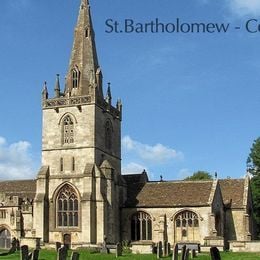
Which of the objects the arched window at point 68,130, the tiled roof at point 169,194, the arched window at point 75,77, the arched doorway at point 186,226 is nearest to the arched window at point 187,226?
the arched doorway at point 186,226

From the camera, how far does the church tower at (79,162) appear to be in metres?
58.7

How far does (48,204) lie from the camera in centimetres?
6088

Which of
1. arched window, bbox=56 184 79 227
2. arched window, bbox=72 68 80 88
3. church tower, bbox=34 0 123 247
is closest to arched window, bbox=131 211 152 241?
church tower, bbox=34 0 123 247

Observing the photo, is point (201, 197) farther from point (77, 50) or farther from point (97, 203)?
point (77, 50)

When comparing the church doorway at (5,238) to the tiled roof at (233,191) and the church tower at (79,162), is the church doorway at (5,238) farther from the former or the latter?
the tiled roof at (233,191)

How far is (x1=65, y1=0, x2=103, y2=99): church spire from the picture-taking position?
63625mm

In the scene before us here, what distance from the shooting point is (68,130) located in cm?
6250

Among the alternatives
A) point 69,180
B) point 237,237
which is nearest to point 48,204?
point 69,180

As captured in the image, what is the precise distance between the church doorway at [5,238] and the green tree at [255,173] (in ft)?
93.8

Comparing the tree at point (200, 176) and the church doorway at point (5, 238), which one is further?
the tree at point (200, 176)

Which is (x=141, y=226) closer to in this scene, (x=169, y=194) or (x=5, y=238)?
(x=169, y=194)

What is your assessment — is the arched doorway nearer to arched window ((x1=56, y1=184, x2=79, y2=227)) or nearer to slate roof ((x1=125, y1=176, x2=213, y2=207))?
slate roof ((x1=125, y1=176, x2=213, y2=207))

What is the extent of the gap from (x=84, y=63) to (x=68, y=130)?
7724 mm

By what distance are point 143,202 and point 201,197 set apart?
6230 mm
